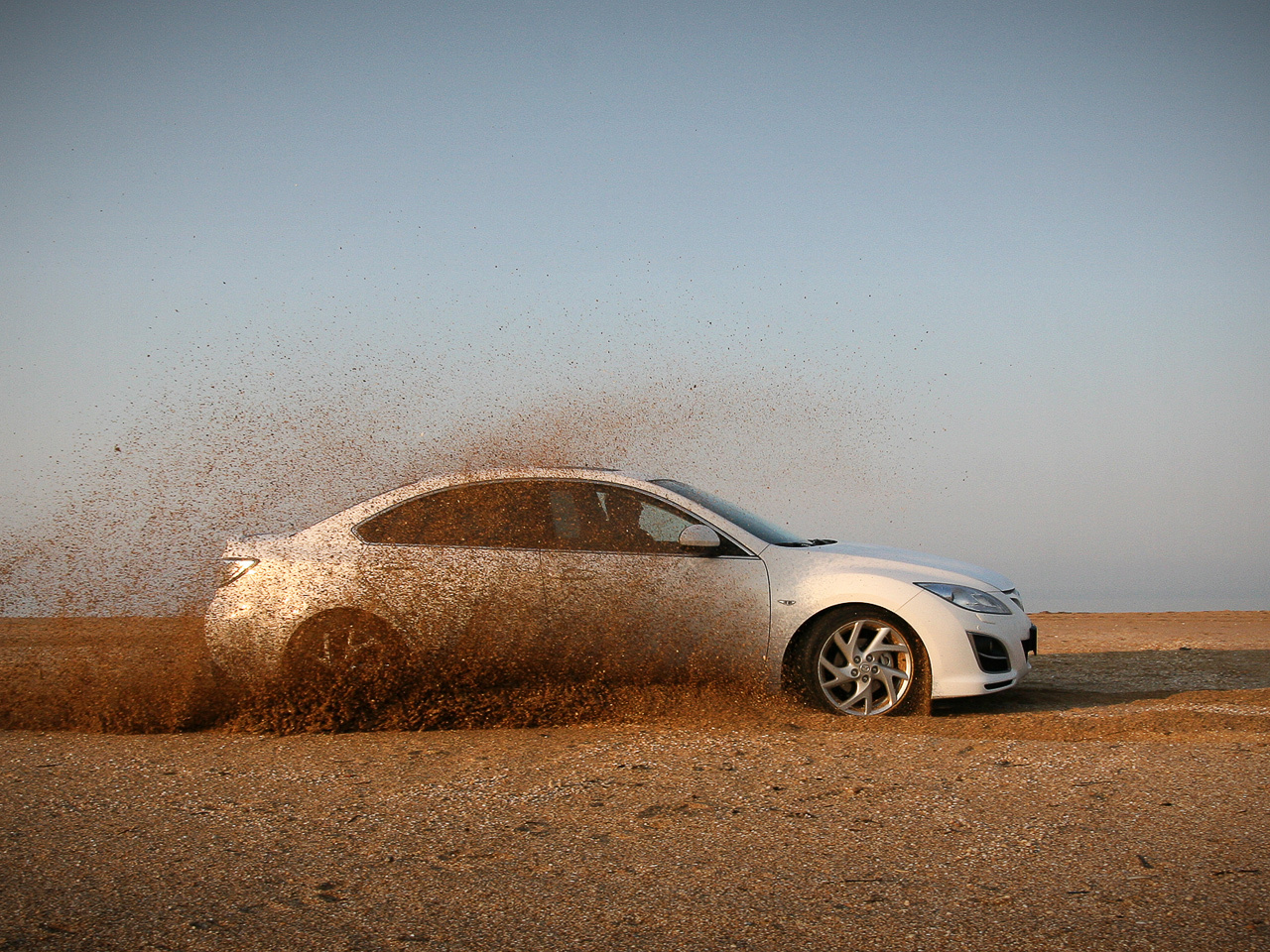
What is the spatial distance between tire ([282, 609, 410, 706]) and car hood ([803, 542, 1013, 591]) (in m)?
2.73

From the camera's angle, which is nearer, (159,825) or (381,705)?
(159,825)

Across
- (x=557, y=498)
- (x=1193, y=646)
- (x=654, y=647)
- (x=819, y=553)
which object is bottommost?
(x=1193, y=646)

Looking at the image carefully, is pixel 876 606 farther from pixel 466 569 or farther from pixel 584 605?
pixel 466 569

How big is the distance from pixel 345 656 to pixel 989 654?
3999 mm

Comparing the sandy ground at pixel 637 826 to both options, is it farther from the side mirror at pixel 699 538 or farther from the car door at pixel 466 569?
A: the side mirror at pixel 699 538

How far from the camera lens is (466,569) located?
19.5 ft

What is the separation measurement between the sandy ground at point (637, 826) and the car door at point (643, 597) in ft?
0.85

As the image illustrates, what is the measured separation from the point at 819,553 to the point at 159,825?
13.2ft

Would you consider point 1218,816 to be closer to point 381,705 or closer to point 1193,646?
point 381,705

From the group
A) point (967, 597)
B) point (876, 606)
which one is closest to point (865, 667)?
point (876, 606)

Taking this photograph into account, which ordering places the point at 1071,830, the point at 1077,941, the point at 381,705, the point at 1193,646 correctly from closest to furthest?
the point at 1077,941 → the point at 1071,830 → the point at 381,705 → the point at 1193,646

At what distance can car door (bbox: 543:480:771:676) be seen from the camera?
5.79 m

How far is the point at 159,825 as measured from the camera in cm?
387

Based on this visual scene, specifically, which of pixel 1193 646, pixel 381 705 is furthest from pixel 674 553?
pixel 1193 646
